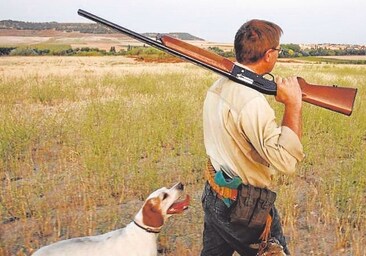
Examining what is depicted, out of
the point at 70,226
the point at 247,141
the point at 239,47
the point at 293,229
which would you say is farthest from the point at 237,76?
the point at 70,226

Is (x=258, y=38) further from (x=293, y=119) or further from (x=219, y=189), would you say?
(x=219, y=189)

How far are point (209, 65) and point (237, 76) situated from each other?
22 cm

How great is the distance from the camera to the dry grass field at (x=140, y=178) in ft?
13.8

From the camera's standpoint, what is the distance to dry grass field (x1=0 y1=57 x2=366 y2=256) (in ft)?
13.8

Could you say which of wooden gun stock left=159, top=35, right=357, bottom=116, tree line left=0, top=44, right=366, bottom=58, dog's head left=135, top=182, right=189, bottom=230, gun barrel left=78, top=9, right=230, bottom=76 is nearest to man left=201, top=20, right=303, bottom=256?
wooden gun stock left=159, top=35, right=357, bottom=116

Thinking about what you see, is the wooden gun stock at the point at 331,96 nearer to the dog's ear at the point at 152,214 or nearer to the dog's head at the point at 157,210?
the dog's head at the point at 157,210

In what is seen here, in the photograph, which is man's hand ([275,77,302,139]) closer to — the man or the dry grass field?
the man

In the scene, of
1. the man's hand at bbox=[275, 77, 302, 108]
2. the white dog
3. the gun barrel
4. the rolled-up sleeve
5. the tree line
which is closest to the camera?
the rolled-up sleeve

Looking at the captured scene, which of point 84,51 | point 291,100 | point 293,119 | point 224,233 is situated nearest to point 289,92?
point 291,100

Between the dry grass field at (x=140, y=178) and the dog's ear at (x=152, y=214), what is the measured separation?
2.78 feet

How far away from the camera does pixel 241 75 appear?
237 cm

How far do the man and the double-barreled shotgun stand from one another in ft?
0.18

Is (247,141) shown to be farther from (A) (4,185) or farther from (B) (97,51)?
(B) (97,51)

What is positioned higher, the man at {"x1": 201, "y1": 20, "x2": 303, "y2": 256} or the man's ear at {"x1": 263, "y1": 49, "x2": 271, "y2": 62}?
the man's ear at {"x1": 263, "y1": 49, "x2": 271, "y2": 62}
